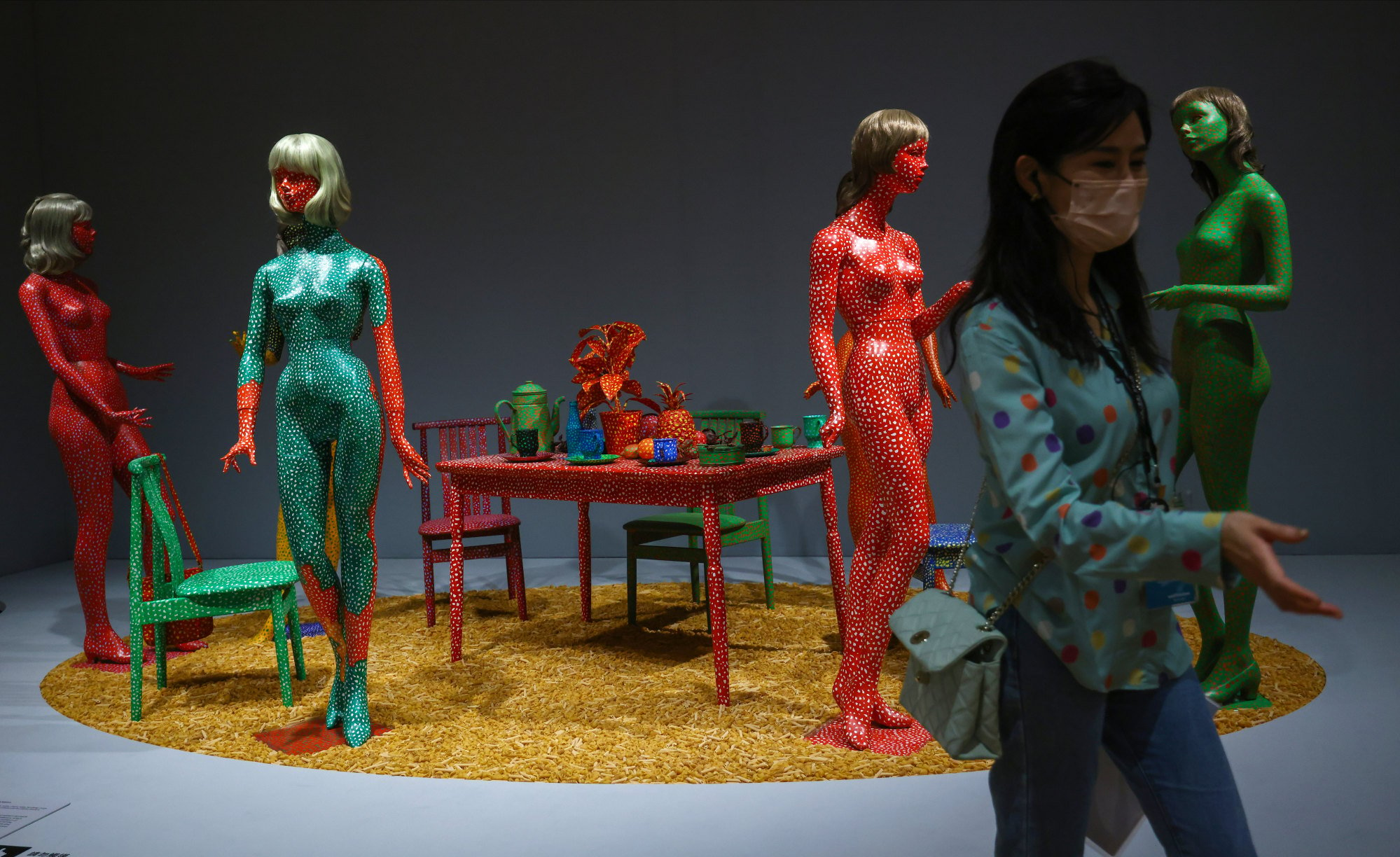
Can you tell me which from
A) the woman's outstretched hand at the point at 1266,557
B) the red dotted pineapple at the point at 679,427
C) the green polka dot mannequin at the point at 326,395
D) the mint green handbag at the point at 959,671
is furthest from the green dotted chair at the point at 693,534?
the woman's outstretched hand at the point at 1266,557

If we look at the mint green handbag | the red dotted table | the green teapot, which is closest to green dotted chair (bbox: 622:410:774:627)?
the red dotted table

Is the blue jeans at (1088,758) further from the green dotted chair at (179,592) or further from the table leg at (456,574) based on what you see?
the table leg at (456,574)

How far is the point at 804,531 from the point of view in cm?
677

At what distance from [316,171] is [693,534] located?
2299 mm

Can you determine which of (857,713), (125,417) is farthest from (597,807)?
(125,417)

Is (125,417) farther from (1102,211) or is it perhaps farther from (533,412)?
(1102,211)

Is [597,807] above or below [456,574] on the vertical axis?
below

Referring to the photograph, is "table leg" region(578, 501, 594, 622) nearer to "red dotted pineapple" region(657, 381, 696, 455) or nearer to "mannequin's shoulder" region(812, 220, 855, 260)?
"red dotted pineapple" region(657, 381, 696, 455)

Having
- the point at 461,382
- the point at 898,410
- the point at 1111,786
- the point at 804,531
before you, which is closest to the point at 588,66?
the point at 461,382

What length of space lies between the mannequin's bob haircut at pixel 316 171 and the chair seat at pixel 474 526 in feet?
6.17

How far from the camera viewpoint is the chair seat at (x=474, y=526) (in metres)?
5.12

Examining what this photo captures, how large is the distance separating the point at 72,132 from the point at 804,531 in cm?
567

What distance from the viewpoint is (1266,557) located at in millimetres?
1137

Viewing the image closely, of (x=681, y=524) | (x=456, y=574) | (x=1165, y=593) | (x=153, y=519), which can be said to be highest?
(x=1165, y=593)
